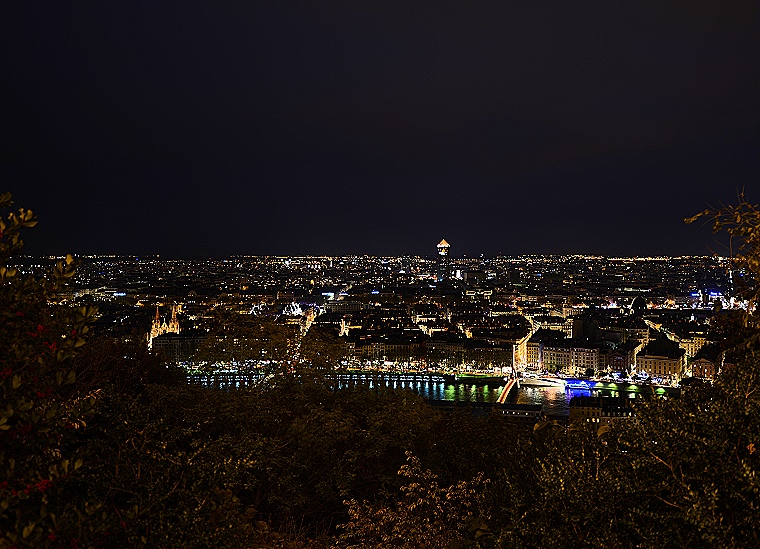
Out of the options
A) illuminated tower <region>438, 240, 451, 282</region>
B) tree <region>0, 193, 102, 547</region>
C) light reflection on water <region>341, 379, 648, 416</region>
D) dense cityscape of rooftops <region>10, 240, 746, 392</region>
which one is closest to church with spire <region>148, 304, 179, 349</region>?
dense cityscape of rooftops <region>10, 240, 746, 392</region>

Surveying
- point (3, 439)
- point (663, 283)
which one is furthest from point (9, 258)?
point (663, 283)

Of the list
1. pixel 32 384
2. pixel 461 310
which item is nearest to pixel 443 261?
pixel 461 310

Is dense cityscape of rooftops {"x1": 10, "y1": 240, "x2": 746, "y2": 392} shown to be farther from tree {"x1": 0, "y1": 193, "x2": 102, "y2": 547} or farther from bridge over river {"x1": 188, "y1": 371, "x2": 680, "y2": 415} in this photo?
tree {"x1": 0, "y1": 193, "x2": 102, "y2": 547}

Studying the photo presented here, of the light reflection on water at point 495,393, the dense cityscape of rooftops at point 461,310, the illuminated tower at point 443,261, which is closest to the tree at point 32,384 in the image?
the dense cityscape of rooftops at point 461,310

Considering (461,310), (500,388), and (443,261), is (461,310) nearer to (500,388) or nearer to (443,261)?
(500,388)

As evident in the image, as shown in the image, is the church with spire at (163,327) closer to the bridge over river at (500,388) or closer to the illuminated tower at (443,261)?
the bridge over river at (500,388)

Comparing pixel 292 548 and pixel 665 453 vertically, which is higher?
pixel 665 453

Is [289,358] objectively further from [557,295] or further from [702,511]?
[557,295]
